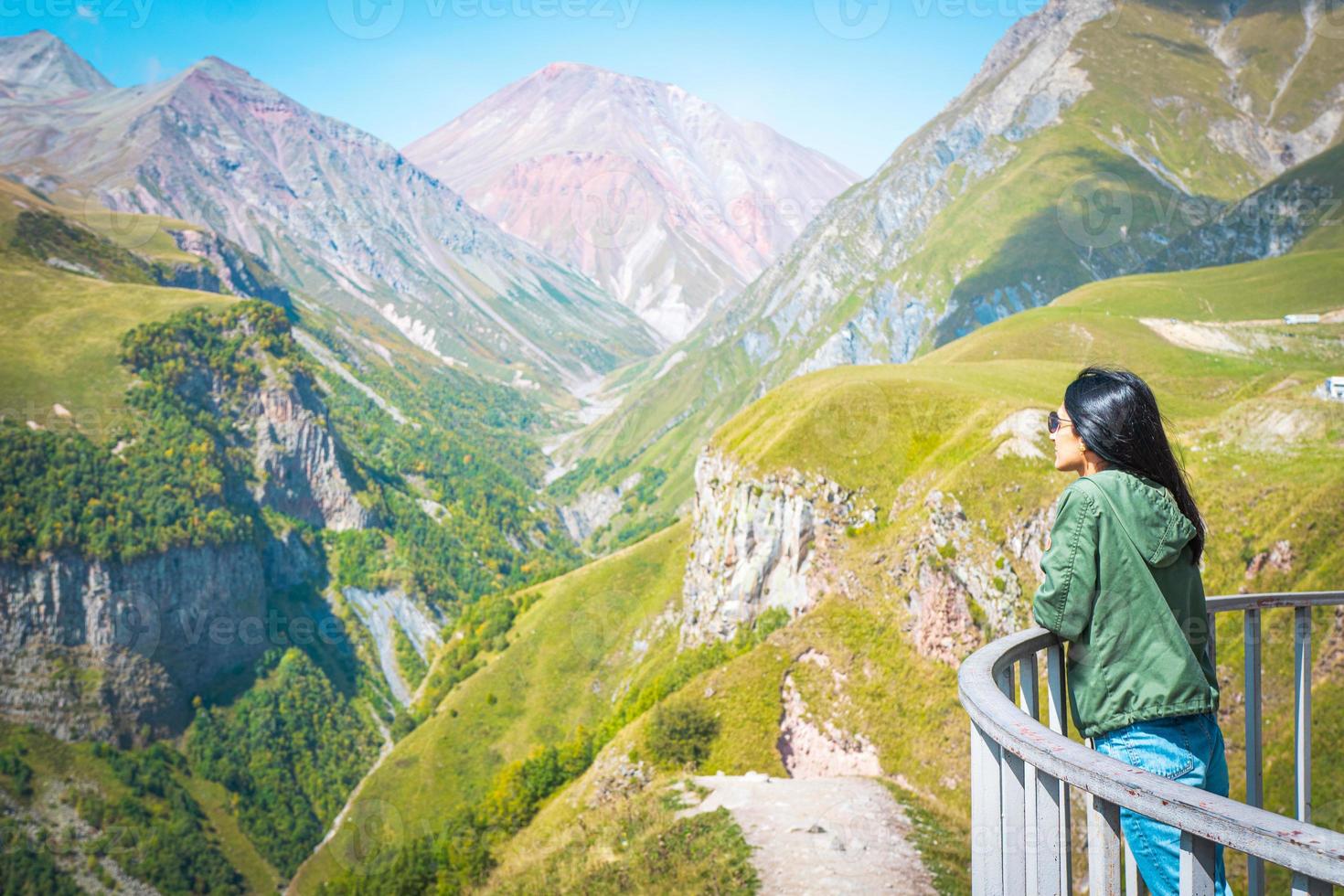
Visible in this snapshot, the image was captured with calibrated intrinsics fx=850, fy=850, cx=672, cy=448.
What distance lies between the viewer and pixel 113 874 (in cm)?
13325

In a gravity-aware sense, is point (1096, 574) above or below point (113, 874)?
above

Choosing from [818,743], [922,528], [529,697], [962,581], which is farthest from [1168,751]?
[529,697]

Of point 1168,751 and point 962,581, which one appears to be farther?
point 962,581

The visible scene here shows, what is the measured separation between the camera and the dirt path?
18266 mm

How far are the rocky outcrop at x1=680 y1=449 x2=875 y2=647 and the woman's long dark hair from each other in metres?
71.2

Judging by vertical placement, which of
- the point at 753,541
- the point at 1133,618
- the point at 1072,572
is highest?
the point at 1072,572

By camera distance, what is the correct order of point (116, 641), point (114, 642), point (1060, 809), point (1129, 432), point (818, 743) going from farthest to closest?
point (116, 641), point (114, 642), point (818, 743), point (1129, 432), point (1060, 809)

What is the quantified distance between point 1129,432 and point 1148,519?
27.3 inches

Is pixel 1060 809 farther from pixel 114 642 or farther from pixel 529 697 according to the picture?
pixel 114 642

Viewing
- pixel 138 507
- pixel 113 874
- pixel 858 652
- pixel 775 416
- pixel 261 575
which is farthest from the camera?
pixel 261 575

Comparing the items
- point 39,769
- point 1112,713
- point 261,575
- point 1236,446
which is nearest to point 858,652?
point 1236,446

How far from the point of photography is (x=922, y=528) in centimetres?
6350

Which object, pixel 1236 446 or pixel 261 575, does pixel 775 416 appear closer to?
pixel 1236 446

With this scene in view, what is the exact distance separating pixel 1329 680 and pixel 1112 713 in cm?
4077
